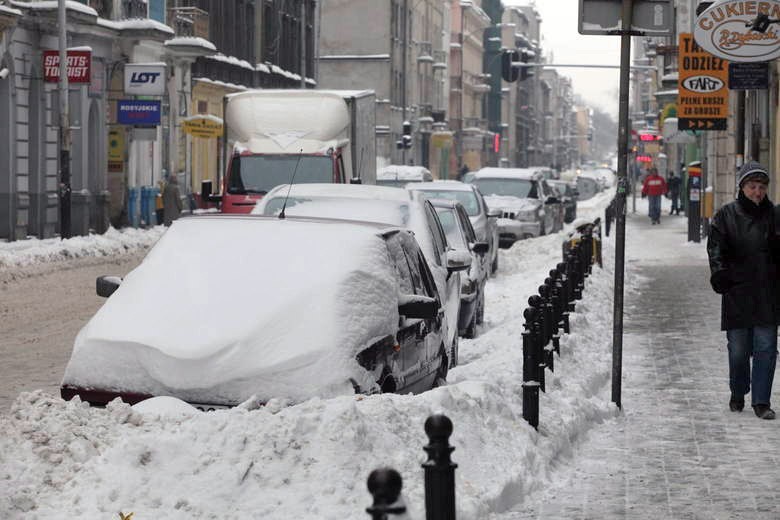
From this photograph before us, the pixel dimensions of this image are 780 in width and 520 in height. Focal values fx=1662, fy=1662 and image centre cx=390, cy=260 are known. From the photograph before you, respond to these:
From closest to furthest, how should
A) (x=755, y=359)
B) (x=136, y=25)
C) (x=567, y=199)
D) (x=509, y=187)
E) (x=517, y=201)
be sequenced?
(x=755, y=359) → (x=517, y=201) → (x=509, y=187) → (x=136, y=25) → (x=567, y=199)

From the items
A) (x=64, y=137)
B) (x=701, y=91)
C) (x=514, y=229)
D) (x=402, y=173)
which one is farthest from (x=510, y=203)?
(x=64, y=137)

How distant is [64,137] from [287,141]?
33.1ft

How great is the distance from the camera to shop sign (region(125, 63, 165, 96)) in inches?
1604

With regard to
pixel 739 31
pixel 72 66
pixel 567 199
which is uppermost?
pixel 72 66

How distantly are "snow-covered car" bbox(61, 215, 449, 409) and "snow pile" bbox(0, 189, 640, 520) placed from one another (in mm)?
256

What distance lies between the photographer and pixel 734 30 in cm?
1534

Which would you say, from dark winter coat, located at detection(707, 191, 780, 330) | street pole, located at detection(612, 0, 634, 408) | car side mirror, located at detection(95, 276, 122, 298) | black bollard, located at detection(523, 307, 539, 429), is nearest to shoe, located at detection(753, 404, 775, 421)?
dark winter coat, located at detection(707, 191, 780, 330)

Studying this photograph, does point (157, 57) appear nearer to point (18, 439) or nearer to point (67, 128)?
point (67, 128)

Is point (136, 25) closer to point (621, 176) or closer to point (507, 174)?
point (507, 174)

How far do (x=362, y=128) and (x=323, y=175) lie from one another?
2.27 meters

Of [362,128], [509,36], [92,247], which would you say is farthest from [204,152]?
[509,36]

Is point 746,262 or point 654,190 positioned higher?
point 654,190

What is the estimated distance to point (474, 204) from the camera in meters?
25.2

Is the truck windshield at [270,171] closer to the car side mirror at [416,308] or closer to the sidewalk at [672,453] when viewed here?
the sidewalk at [672,453]
